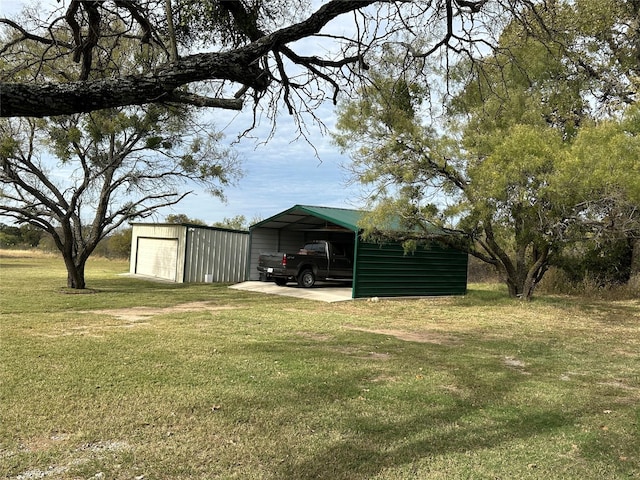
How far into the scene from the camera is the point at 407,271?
62.6 feet

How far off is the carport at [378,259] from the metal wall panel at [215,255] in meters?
1.45

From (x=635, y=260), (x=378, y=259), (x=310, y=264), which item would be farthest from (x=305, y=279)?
(x=635, y=260)

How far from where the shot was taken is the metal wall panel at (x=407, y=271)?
1781cm

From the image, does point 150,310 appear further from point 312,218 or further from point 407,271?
point 312,218

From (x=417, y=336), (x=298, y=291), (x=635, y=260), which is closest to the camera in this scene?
(x=417, y=336)

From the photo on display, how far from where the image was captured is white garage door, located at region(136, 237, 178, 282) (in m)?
23.8

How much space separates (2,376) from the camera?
18.9 ft

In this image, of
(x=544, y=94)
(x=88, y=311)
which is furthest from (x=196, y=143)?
(x=544, y=94)

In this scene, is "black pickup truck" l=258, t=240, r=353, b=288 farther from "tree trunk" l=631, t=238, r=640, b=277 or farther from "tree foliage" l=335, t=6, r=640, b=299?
"tree trunk" l=631, t=238, r=640, b=277

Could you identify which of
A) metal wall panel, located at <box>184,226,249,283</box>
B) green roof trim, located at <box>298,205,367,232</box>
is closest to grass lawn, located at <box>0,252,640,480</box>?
green roof trim, located at <box>298,205,367,232</box>

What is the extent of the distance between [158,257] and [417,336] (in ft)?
59.1

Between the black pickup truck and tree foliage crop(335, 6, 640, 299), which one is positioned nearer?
tree foliage crop(335, 6, 640, 299)

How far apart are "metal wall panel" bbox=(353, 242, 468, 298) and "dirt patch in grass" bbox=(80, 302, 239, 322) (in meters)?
5.45

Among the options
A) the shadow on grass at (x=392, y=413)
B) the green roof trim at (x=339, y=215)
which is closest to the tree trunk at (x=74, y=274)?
the green roof trim at (x=339, y=215)
